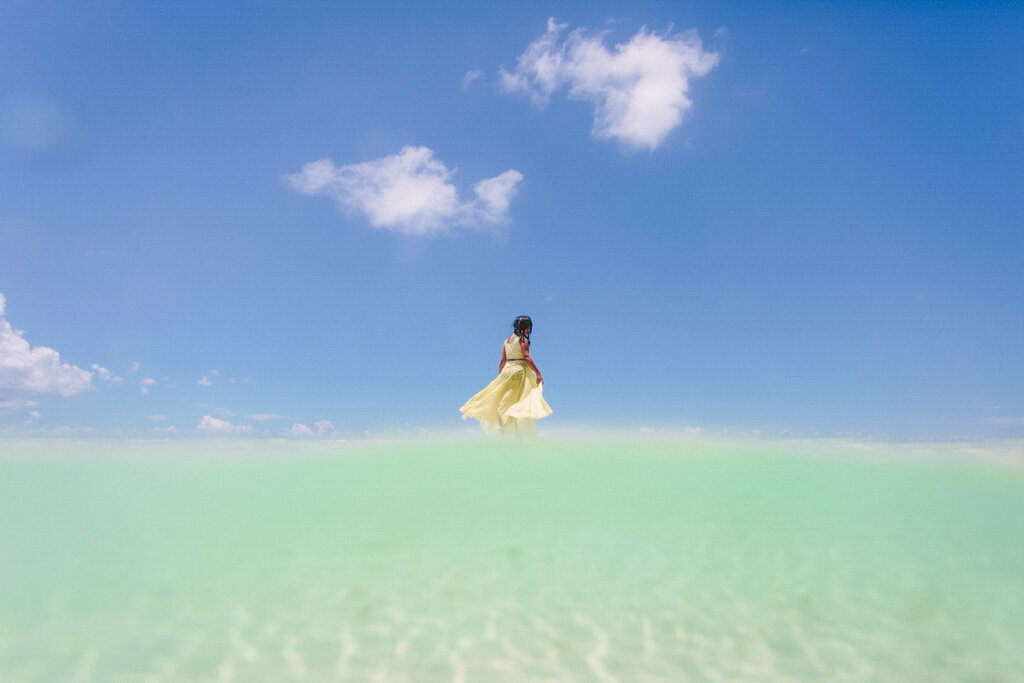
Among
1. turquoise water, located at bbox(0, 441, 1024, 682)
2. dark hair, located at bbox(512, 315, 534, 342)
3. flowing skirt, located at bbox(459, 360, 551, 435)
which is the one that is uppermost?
dark hair, located at bbox(512, 315, 534, 342)

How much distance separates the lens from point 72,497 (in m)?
8.73

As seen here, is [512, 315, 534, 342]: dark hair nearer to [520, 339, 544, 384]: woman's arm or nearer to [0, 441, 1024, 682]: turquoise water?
[520, 339, 544, 384]: woman's arm

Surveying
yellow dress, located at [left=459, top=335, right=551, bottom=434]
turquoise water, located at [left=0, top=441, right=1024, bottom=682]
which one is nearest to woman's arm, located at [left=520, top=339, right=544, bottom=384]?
yellow dress, located at [left=459, top=335, right=551, bottom=434]

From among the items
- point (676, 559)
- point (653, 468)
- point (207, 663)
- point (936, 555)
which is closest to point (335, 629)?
point (207, 663)

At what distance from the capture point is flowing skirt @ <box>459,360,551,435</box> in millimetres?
13695

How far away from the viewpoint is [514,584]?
4426 mm

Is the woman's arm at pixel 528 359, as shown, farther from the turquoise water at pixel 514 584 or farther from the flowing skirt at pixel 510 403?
the turquoise water at pixel 514 584

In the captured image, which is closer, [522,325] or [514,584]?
[514,584]

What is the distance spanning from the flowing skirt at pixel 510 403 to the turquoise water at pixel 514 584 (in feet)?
15.6

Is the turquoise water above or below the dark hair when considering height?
below

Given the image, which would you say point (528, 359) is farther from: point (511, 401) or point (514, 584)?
point (514, 584)

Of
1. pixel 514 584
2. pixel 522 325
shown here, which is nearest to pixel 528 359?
pixel 522 325

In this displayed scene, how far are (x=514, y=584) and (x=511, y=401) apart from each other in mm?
10080

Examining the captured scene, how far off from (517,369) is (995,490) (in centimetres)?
923
